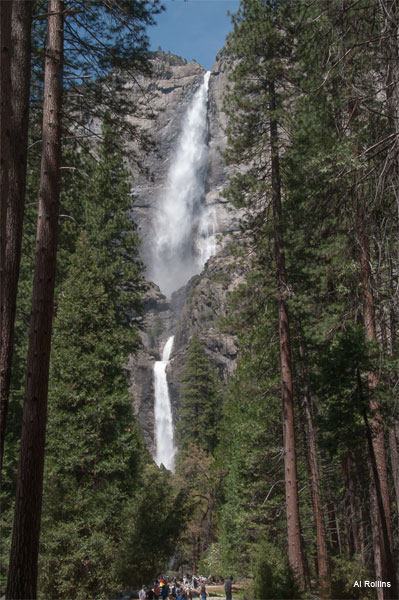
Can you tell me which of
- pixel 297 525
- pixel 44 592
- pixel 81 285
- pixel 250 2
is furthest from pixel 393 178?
pixel 44 592

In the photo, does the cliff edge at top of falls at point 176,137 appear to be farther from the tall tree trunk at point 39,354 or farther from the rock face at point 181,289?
the tall tree trunk at point 39,354

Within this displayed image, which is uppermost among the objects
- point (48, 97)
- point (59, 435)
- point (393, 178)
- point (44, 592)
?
point (48, 97)

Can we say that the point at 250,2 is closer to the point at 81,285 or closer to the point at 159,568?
the point at 81,285

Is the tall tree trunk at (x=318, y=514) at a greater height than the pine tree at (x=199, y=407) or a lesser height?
lesser

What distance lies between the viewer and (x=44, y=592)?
9734 millimetres

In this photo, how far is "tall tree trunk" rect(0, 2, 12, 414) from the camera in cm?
525

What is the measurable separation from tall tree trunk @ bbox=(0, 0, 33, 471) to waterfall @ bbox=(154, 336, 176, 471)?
54.4 meters

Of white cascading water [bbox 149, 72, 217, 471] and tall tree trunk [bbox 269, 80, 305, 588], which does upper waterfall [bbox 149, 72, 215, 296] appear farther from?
tall tree trunk [bbox 269, 80, 305, 588]

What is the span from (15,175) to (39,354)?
213 centimetres

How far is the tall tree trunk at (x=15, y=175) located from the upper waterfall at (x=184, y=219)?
313ft

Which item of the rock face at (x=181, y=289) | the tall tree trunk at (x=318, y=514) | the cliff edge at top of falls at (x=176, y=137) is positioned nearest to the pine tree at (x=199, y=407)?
the rock face at (x=181, y=289)

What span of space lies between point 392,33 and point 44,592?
10923mm

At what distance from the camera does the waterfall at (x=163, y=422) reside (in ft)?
197

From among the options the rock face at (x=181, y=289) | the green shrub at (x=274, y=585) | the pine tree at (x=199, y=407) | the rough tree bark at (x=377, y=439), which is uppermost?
the rock face at (x=181, y=289)
